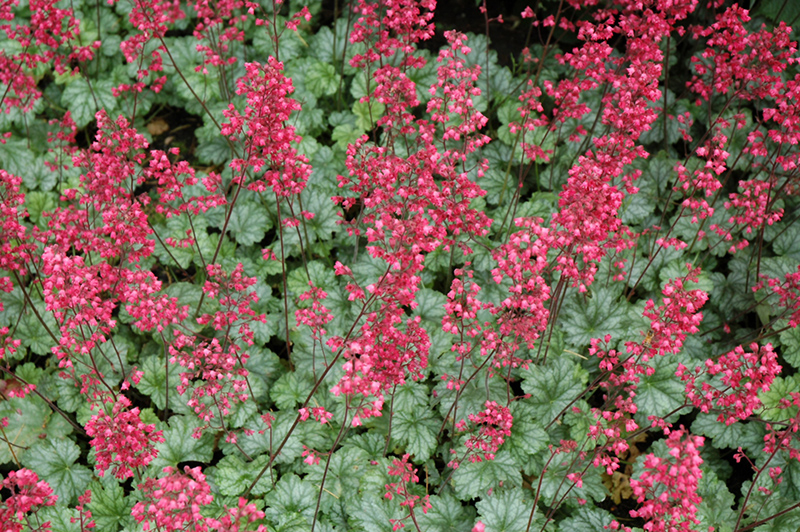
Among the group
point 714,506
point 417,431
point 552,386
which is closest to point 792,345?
point 714,506

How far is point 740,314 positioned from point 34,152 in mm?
5451

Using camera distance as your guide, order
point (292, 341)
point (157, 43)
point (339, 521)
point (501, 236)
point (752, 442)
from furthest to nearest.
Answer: point (157, 43), point (501, 236), point (292, 341), point (752, 442), point (339, 521)

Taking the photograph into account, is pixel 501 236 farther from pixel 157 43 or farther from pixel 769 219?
pixel 157 43

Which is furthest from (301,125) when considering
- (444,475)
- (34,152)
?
(444,475)

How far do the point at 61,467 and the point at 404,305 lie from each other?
2407mm

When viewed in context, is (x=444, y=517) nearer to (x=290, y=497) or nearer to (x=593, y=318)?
(x=290, y=497)

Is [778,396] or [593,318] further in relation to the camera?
[593,318]

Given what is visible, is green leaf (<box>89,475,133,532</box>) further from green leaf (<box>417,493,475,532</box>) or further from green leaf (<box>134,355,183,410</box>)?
green leaf (<box>417,493,475,532</box>)

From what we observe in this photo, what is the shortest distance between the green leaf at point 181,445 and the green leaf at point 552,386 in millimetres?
1954

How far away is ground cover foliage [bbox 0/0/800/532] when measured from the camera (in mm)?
3111

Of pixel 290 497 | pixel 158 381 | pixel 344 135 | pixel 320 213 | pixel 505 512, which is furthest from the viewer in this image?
pixel 344 135

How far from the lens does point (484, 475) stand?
3.77 metres

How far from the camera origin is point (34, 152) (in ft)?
17.7

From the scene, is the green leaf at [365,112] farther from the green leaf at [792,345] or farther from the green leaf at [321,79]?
the green leaf at [792,345]
